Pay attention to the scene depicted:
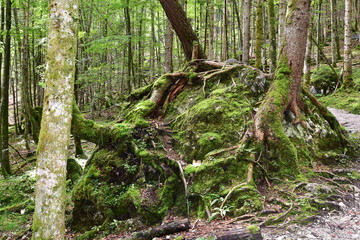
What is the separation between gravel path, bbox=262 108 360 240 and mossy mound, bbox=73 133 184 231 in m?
1.91

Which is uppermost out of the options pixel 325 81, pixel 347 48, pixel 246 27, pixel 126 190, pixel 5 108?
pixel 246 27

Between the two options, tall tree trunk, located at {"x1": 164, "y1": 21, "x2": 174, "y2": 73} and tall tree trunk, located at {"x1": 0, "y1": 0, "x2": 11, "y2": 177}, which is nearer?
tall tree trunk, located at {"x1": 0, "y1": 0, "x2": 11, "y2": 177}

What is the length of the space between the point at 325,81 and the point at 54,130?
54.2ft

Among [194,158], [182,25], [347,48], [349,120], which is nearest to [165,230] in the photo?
[194,158]

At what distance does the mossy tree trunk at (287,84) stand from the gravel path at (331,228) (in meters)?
1.50

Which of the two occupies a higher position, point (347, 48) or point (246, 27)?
point (246, 27)

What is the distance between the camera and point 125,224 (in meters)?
4.42

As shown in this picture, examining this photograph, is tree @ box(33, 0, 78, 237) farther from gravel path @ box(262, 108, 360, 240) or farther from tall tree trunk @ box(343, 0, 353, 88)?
tall tree trunk @ box(343, 0, 353, 88)

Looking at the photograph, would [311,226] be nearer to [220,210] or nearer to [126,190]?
[220,210]

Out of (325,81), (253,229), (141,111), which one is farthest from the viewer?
(325,81)

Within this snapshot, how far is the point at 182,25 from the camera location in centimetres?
719

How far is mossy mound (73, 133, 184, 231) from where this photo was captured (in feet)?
14.8

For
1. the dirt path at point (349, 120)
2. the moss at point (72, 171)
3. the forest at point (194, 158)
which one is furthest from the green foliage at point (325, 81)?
the moss at point (72, 171)

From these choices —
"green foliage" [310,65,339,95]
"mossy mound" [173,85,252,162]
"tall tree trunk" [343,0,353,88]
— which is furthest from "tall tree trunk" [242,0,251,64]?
"green foliage" [310,65,339,95]
